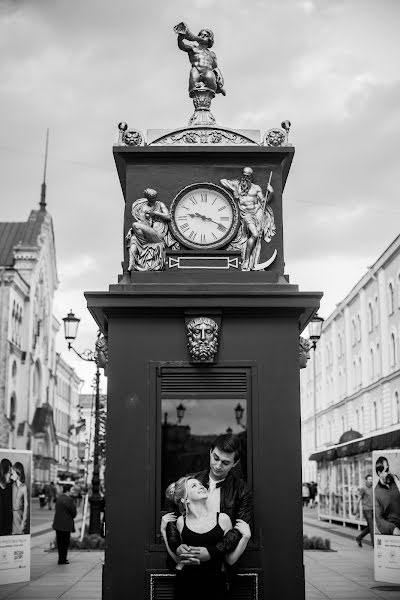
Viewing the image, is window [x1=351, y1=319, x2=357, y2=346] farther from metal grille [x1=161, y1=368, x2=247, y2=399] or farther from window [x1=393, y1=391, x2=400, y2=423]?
metal grille [x1=161, y1=368, x2=247, y2=399]

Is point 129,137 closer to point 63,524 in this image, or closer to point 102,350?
point 102,350

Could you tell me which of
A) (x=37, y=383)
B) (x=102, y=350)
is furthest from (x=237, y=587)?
(x=37, y=383)

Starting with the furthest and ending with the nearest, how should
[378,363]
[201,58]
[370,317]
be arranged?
[370,317], [378,363], [201,58]

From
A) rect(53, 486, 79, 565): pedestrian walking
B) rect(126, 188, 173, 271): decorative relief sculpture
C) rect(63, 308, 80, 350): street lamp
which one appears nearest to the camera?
rect(126, 188, 173, 271): decorative relief sculpture

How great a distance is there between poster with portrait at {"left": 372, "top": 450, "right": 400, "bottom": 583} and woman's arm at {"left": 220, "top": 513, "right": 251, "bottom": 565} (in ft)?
24.7

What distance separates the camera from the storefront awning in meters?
25.0

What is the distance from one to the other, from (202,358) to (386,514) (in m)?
7.23

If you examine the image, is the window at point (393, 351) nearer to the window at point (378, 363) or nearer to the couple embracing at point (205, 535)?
the window at point (378, 363)

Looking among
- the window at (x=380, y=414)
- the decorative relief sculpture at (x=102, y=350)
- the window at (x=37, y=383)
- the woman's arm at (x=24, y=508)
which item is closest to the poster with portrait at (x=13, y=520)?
the woman's arm at (x=24, y=508)

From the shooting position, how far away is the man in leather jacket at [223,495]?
7.88m

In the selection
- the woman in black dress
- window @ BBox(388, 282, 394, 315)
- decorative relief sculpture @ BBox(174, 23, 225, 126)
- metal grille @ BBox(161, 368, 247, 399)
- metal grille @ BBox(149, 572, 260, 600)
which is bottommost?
metal grille @ BBox(149, 572, 260, 600)

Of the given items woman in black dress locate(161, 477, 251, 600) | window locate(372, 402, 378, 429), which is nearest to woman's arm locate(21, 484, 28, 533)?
woman in black dress locate(161, 477, 251, 600)

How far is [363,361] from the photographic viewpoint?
5278cm

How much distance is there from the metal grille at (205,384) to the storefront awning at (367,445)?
16.0 m
